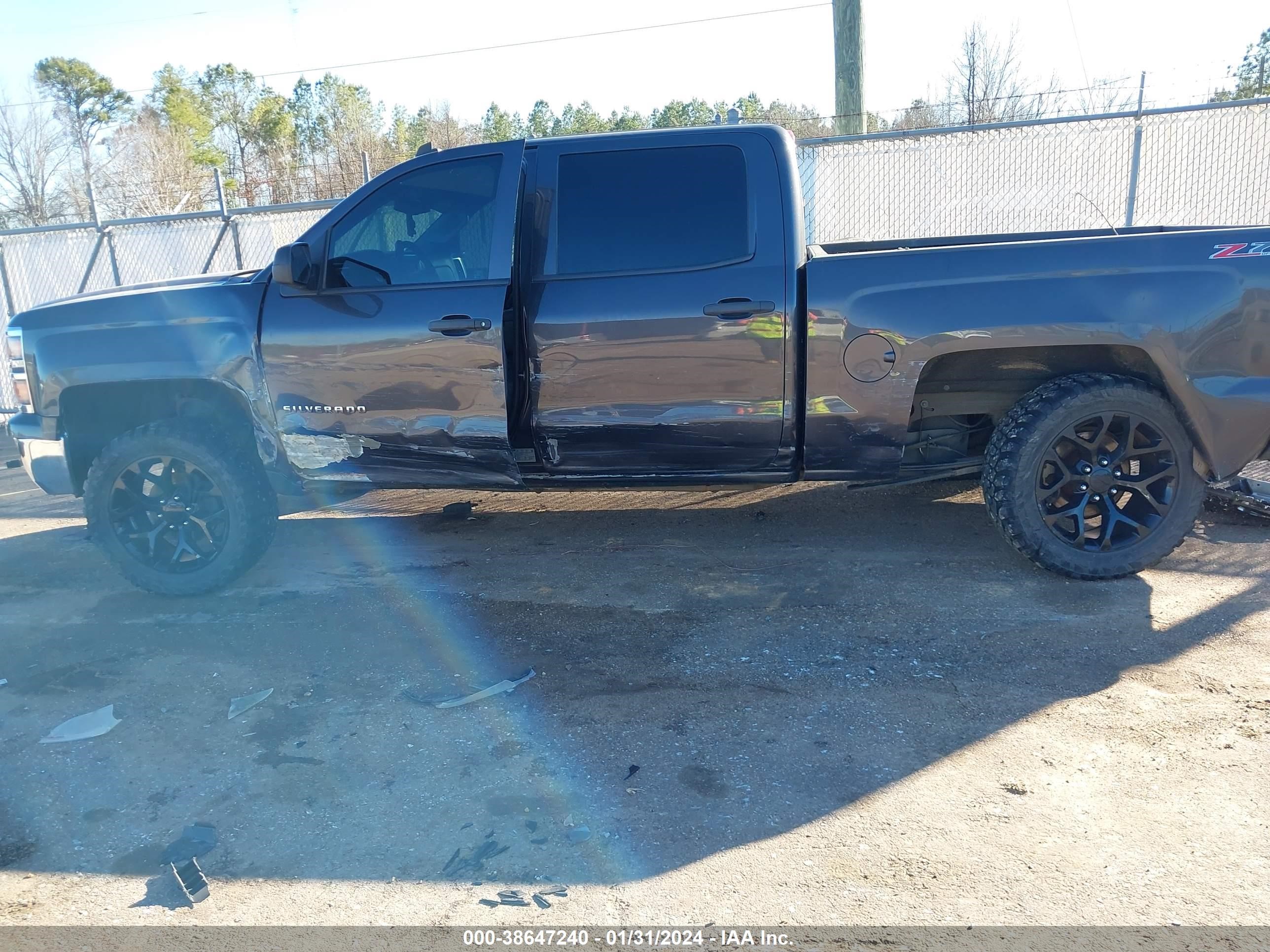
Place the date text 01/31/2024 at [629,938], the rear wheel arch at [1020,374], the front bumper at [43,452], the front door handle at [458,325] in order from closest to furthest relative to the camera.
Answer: the date text 01/31/2024 at [629,938] < the rear wheel arch at [1020,374] < the front door handle at [458,325] < the front bumper at [43,452]

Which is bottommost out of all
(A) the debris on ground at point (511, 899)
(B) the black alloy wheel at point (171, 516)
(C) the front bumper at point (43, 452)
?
(A) the debris on ground at point (511, 899)

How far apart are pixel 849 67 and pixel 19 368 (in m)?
7.67

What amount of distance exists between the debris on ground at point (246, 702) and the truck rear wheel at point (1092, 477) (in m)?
3.35

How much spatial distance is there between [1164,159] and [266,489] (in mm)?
7872

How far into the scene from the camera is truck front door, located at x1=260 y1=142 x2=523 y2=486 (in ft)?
15.0

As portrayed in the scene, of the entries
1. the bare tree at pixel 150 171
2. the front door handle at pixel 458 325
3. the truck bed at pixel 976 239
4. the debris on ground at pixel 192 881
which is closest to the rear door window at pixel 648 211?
the front door handle at pixel 458 325

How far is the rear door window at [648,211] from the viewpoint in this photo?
4531 millimetres

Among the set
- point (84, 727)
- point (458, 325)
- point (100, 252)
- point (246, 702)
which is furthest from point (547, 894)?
point (100, 252)

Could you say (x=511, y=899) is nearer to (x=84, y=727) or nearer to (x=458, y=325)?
(x=84, y=727)

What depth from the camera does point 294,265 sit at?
4539 mm

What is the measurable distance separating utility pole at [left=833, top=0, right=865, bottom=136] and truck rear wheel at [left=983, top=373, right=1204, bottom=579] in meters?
5.65

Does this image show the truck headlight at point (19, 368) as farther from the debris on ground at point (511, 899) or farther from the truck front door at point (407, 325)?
the debris on ground at point (511, 899)

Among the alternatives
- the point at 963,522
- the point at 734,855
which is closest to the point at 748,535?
the point at 963,522

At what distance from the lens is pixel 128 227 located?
10.5 meters
